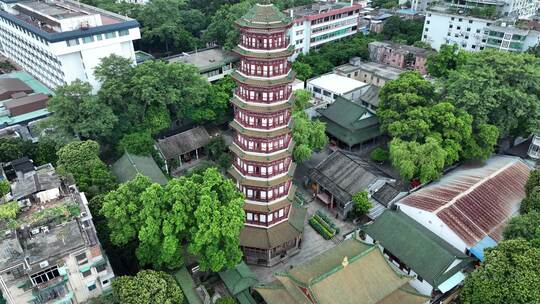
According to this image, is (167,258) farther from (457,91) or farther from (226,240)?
(457,91)

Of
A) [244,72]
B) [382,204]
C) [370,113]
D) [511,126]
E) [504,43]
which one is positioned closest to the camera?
[244,72]

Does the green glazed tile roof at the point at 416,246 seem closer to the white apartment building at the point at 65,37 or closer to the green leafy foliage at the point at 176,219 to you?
the green leafy foliage at the point at 176,219

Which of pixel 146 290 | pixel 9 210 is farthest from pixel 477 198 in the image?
pixel 9 210

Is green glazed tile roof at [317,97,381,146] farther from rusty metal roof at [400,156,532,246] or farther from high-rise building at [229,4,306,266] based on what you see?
high-rise building at [229,4,306,266]

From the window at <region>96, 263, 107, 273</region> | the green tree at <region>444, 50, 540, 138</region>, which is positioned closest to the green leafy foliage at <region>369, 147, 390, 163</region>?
the green tree at <region>444, 50, 540, 138</region>

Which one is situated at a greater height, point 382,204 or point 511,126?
point 511,126

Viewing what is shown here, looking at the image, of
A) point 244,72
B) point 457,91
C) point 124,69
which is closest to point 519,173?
point 457,91

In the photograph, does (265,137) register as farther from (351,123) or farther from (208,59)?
(208,59)
